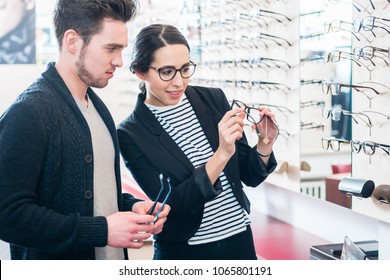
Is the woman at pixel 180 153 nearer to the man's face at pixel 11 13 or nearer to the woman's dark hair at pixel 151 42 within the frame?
the woman's dark hair at pixel 151 42

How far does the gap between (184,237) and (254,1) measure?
1639 millimetres

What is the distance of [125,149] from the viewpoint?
200 centimetres

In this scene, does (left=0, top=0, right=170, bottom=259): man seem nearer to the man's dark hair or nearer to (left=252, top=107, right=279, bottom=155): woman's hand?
the man's dark hair

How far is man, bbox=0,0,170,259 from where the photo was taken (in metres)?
1.44

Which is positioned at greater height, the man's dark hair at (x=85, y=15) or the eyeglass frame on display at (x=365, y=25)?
the eyeglass frame on display at (x=365, y=25)

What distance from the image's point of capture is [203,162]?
200 cm

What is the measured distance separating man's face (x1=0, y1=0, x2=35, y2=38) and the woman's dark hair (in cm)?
271

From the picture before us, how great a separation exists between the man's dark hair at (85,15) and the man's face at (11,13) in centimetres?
300

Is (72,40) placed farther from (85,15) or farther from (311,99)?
(311,99)

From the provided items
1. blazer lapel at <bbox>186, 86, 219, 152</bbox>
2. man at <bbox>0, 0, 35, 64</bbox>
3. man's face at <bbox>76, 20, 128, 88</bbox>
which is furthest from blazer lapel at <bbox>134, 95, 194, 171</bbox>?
man at <bbox>0, 0, 35, 64</bbox>

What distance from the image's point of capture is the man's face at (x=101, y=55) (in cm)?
159

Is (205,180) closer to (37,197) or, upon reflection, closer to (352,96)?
(37,197)

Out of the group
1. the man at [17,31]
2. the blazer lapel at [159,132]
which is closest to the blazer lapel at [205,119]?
the blazer lapel at [159,132]

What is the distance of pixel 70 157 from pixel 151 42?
1.92ft
